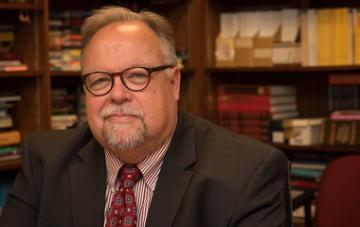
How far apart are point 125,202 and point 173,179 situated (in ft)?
0.49

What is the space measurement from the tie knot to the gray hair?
12.6 inches

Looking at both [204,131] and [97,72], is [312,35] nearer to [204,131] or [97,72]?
[204,131]

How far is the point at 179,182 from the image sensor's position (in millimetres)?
1623

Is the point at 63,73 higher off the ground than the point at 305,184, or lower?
higher

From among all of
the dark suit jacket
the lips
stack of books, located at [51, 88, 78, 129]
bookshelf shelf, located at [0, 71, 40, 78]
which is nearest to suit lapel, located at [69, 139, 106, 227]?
the dark suit jacket

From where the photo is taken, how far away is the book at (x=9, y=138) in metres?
3.32

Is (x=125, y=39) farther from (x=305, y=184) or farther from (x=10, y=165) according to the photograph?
(x=305, y=184)

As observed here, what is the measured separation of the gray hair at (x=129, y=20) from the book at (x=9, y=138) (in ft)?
5.88

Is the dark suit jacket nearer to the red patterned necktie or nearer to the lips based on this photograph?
the red patterned necktie

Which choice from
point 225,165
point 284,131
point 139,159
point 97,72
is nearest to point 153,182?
point 139,159

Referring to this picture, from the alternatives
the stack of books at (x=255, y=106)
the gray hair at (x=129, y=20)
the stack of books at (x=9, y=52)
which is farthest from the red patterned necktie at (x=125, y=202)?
the stack of books at (x=255, y=106)

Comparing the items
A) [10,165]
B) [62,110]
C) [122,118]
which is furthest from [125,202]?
[62,110]

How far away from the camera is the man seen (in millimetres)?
1562

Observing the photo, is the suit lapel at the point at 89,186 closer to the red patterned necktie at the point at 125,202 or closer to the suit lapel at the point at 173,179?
the red patterned necktie at the point at 125,202
